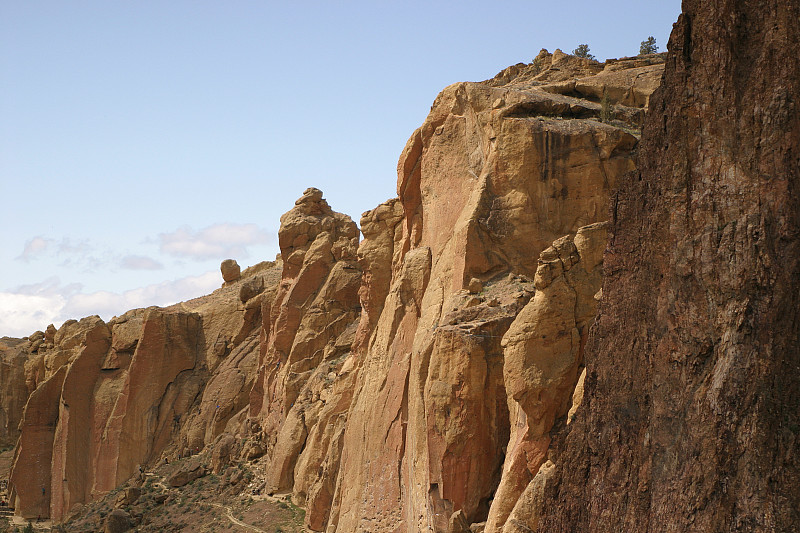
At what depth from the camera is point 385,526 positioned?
37.2 meters

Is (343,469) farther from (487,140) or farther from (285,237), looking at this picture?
(285,237)

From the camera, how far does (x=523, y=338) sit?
29.5 metres

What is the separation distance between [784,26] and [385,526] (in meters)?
23.7

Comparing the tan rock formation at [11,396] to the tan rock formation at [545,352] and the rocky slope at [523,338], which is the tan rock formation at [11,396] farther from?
the tan rock formation at [545,352]

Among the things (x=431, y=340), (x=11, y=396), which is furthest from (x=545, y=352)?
(x=11, y=396)

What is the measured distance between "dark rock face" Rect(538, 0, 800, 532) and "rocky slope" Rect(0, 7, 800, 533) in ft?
0.17

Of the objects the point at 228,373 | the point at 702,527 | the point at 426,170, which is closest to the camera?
the point at 702,527

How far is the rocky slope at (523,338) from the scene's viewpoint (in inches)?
799

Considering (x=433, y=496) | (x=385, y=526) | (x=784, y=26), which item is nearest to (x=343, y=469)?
(x=385, y=526)

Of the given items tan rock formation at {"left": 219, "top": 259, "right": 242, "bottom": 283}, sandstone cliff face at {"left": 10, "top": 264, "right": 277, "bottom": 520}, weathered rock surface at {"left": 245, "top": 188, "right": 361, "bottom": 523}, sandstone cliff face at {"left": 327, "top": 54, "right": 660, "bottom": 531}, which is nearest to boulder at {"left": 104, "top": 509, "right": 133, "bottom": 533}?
sandstone cliff face at {"left": 10, "top": 264, "right": 277, "bottom": 520}

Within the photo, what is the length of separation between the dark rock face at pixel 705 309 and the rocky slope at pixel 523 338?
0.17 feet

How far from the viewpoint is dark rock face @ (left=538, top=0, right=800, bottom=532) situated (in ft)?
64.0

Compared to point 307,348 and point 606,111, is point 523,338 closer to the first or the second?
point 606,111

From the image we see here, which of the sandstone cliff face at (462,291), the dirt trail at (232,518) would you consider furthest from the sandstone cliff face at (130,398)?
the sandstone cliff face at (462,291)
